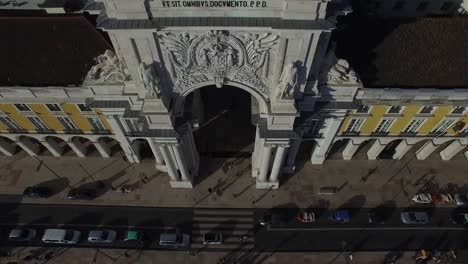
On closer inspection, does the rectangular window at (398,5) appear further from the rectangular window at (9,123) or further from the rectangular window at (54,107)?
the rectangular window at (9,123)

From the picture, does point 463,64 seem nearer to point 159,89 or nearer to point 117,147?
point 159,89

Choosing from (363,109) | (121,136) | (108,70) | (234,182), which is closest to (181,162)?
(121,136)

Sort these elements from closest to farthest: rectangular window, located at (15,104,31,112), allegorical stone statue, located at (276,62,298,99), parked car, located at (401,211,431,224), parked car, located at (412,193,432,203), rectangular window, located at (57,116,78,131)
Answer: allegorical stone statue, located at (276,62,298,99)
rectangular window, located at (15,104,31,112)
rectangular window, located at (57,116,78,131)
parked car, located at (401,211,431,224)
parked car, located at (412,193,432,203)

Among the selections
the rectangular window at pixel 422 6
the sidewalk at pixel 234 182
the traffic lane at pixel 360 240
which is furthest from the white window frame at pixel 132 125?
the rectangular window at pixel 422 6

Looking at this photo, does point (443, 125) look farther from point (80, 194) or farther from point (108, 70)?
point (80, 194)

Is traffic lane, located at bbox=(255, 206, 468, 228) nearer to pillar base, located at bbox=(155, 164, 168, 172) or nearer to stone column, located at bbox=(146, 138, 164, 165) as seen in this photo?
pillar base, located at bbox=(155, 164, 168, 172)

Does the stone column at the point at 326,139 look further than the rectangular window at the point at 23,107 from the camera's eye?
Yes

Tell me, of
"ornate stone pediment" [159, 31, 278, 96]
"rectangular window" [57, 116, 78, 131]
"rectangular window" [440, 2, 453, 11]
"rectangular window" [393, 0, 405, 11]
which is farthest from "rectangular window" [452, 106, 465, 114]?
"rectangular window" [57, 116, 78, 131]

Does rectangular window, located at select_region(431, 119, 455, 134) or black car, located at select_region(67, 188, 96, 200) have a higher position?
rectangular window, located at select_region(431, 119, 455, 134)
